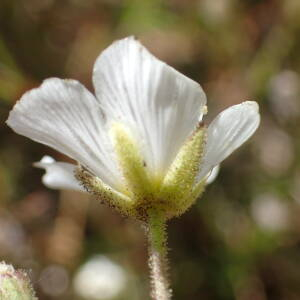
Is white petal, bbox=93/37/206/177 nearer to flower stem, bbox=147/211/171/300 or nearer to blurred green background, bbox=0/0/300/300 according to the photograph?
flower stem, bbox=147/211/171/300

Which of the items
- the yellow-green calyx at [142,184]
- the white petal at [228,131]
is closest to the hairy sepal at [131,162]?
the yellow-green calyx at [142,184]

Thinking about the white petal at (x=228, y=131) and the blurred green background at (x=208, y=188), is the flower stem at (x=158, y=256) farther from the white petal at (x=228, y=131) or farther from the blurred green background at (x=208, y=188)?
the blurred green background at (x=208, y=188)

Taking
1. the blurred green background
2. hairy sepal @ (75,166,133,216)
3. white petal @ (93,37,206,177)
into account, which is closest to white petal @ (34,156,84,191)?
hairy sepal @ (75,166,133,216)

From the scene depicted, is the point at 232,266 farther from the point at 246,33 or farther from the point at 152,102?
the point at 152,102

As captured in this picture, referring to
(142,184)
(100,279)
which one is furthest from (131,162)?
(100,279)

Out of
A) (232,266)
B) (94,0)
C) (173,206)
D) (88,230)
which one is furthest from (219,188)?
(173,206)

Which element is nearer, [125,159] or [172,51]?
A: [125,159]
